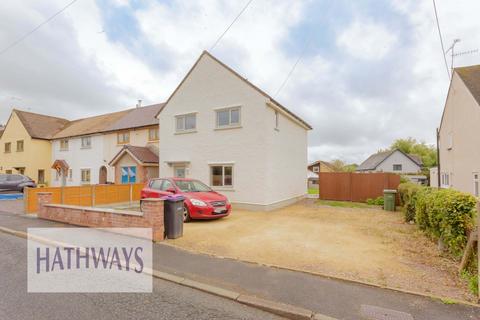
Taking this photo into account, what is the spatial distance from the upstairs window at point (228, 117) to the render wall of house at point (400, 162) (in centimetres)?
4355

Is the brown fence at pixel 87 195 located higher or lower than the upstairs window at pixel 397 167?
lower

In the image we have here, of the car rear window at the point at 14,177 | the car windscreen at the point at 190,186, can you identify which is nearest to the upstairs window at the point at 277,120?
the car windscreen at the point at 190,186

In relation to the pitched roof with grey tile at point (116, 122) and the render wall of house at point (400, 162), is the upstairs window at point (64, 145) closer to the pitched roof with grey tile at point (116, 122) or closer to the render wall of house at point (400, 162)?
the pitched roof with grey tile at point (116, 122)

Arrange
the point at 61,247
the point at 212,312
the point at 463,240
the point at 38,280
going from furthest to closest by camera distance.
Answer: the point at 61,247, the point at 463,240, the point at 38,280, the point at 212,312

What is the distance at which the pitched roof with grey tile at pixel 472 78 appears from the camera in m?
13.5

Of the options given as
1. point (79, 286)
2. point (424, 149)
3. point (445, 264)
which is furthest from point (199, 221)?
point (424, 149)

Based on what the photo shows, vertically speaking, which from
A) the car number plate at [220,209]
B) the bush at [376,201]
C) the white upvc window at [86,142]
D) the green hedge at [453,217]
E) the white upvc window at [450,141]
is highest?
the white upvc window at [86,142]

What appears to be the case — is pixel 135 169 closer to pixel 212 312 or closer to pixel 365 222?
pixel 365 222

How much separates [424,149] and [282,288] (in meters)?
75.9

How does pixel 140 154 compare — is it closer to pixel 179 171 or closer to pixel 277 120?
pixel 179 171

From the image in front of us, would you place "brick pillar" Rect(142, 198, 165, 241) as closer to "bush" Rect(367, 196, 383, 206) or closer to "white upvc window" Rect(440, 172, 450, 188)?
"bush" Rect(367, 196, 383, 206)

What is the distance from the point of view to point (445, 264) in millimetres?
5105

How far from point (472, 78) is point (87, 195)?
23354 millimetres

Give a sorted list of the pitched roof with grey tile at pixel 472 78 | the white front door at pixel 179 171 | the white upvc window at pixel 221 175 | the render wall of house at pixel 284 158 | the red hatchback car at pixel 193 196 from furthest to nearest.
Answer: the white front door at pixel 179 171, the pitched roof with grey tile at pixel 472 78, the white upvc window at pixel 221 175, the render wall of house at pixel 284 158, the red hatchback car at pixel 193 196
